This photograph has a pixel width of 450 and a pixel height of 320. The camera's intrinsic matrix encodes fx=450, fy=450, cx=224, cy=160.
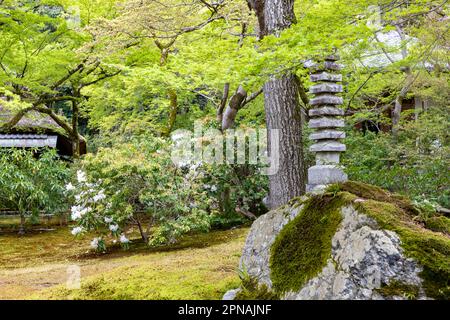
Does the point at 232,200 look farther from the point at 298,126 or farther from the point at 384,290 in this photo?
the point at 384,290

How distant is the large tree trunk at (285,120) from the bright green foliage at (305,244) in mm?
2592

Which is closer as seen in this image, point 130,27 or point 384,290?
point 384,290

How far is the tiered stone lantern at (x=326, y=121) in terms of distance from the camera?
6.18 meters

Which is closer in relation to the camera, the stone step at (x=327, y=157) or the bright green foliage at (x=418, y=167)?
the stone step at (x=327, y=157)

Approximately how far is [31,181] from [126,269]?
607cm

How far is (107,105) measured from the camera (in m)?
15.0

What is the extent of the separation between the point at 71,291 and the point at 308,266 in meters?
2.84

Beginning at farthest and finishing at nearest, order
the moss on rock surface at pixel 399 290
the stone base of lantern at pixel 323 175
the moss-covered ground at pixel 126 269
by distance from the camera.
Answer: the stone base of lantern at pixel 323 175 → the moss-covered ground at pixel 126 269 → the moss on rock surface at pixel 399 290

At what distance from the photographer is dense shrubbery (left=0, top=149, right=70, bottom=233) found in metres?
9.98

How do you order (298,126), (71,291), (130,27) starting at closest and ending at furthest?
(71,291) → (298,126) → (130,27)

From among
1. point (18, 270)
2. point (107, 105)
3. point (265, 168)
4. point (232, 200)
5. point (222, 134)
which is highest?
point (107, 105)

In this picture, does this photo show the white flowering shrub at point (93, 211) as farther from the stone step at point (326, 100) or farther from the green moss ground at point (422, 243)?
the green moss ground at point (422, 243)

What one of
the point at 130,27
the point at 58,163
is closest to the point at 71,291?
the point at 130,27

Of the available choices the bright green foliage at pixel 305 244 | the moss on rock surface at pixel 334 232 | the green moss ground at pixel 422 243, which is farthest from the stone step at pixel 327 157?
the green moss ground at pixel 422 243
